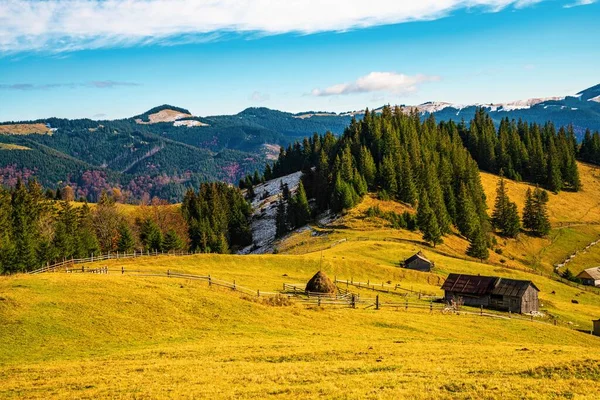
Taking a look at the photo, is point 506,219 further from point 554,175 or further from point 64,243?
point 64,243

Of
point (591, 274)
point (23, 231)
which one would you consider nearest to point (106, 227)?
point (23, 231)

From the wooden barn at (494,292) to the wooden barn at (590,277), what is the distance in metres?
46.9

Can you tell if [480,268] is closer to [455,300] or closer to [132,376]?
[455,300]

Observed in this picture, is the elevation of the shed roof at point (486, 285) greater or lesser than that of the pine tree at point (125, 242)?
lesser

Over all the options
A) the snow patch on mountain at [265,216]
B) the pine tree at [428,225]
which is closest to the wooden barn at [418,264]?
the pine tree at [428,225]

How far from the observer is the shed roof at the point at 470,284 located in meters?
73.3

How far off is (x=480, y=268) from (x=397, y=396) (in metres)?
78.0

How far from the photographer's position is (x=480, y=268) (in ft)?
311

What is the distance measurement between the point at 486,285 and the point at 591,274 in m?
51.5

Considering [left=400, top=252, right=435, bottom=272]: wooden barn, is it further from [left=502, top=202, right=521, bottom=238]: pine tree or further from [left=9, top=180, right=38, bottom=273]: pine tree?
[left=9, top=180, right=38, bottom=273]: pine tree

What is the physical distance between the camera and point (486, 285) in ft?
242

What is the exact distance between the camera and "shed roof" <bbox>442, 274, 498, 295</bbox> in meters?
73.3

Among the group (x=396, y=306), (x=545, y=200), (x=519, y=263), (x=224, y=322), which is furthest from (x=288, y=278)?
(x=545, y=200)

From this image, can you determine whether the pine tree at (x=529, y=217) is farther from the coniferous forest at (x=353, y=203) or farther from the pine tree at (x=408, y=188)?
the pine tree at (x=408, y=188)
